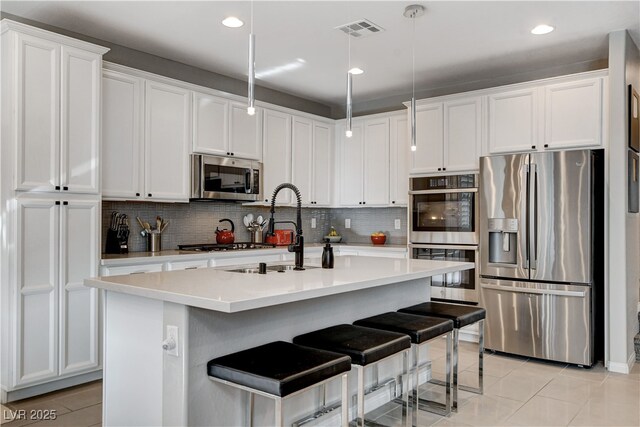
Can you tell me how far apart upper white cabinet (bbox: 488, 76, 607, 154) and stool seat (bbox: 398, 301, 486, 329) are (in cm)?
186

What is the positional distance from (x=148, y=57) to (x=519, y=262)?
377 cm

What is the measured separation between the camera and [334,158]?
6.13m

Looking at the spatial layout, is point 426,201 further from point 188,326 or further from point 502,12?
point 188,326

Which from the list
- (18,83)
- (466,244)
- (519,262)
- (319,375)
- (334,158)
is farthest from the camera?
(334,158)

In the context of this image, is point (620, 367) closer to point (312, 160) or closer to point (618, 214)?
point (618, 214)

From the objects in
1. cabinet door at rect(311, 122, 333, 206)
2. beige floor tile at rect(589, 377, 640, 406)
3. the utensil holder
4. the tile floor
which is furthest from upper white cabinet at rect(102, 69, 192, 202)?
beige floor tile at rect(589, 377, 640, 406)

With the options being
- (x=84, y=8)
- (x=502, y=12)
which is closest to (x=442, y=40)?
(x=502, y=12)

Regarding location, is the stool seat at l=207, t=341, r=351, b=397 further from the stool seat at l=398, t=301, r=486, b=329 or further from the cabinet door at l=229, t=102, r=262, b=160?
the cabinet door at l=229, t=102, r=262, b=160

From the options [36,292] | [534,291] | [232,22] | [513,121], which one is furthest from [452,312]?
[36,292]

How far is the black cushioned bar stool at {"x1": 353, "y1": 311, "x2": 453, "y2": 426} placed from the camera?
271 centimetres

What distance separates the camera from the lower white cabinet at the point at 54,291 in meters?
3.20

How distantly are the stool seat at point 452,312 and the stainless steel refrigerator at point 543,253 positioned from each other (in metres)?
1.12

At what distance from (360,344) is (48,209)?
2.35 m

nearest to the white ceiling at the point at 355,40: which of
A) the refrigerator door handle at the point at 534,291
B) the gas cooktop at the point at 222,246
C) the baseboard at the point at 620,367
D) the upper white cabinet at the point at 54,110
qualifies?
the upper white cabinet at the point at 54,110
